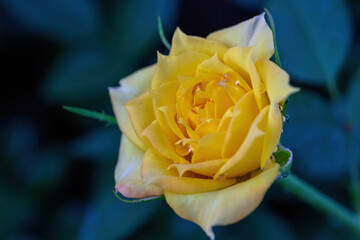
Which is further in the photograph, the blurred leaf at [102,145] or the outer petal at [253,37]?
the blurred leaf at [102,145]

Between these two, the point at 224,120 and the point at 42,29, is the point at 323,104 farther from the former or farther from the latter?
the point at 42,29

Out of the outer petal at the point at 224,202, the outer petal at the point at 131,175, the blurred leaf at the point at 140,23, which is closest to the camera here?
the outer petal at the point at 224,202

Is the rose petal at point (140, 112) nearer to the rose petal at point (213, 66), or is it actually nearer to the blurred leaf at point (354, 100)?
the rose petal at point (213, 66)

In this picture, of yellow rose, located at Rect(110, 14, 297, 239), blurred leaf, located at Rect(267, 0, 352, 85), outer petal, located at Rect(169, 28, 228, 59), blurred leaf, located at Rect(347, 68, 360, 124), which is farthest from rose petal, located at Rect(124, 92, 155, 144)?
blurred leaf, located at Rect(347, 68, 360, 124)

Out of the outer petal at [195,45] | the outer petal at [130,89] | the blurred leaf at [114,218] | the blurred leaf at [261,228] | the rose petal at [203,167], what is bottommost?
the blurred leaf at [261,228]

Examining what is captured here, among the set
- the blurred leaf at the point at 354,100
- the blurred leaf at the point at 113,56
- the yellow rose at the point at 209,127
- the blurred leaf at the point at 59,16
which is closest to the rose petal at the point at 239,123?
the yellow rose at the point at 209,127

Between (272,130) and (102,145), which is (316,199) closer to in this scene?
(272,130)

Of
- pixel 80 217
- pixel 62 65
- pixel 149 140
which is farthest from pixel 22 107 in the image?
pixel 149 140
